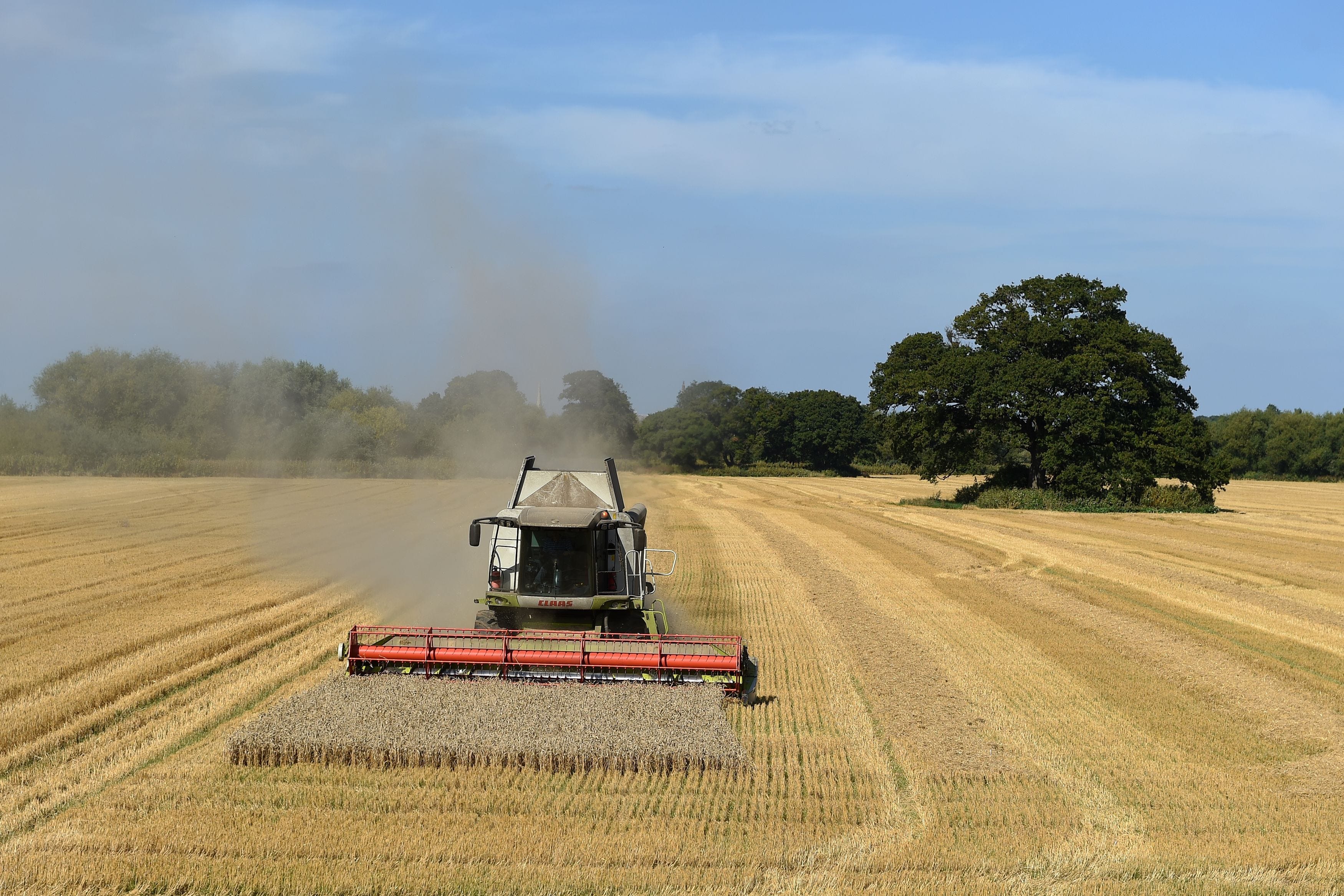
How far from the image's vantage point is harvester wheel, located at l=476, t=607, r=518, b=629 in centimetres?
1374

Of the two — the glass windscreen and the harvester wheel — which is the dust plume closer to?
the harvester wheel

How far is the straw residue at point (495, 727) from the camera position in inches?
379

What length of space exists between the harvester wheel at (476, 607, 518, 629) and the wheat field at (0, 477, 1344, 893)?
2.03 meters

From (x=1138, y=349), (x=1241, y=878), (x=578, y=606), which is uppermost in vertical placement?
(x=1138, y=349)

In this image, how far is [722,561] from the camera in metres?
26.9

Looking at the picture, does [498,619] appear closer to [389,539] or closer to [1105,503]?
[389,539]

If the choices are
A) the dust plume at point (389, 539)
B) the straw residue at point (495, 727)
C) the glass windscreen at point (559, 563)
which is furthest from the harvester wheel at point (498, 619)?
the dust plume at point (389, 539)

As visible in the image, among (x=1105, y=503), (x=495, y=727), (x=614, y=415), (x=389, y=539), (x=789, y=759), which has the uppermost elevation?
(x=614, y=415)

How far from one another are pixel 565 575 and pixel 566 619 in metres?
0.58

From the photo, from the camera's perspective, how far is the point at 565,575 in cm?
1368

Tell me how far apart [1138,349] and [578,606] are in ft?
128

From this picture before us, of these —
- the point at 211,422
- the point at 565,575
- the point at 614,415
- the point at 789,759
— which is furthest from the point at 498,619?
the point at 211,422

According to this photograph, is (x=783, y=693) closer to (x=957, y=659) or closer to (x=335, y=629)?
(x=957, y=659)

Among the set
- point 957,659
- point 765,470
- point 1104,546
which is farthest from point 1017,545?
point 765,470
